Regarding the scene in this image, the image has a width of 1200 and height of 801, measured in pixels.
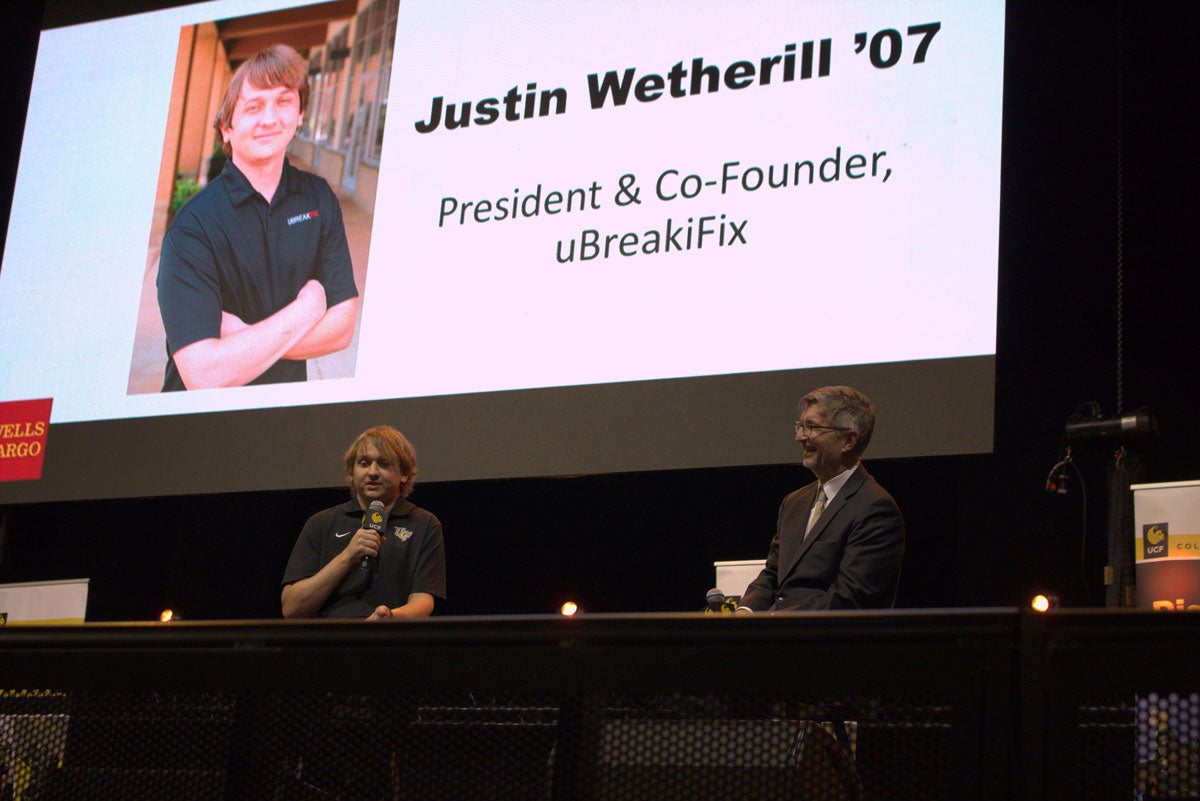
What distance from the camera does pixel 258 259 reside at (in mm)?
4621

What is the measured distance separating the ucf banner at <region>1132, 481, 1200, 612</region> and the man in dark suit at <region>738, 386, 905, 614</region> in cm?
76

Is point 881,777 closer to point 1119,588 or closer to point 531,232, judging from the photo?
point 1119,588

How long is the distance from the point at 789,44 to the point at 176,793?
10.1 ft

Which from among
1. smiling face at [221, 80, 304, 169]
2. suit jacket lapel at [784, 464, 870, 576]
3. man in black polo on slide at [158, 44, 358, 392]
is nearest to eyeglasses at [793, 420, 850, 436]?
suit jacket lapel at [784, 464, 870, 576]

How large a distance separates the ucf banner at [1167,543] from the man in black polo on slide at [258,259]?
250 cm

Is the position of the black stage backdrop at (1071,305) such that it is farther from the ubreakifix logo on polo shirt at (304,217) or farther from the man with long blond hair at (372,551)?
the ubreakifix logo on polo shirt at (304,217)

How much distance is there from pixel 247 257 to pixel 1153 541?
9.96ft

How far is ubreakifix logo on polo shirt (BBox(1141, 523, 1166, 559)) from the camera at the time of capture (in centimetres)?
320

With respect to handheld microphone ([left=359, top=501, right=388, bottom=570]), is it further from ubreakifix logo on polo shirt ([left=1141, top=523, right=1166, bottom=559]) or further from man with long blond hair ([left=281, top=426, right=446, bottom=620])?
ubreakifix logo on polo shirt ([left=1141, top=523, right=1166, bottom=559])

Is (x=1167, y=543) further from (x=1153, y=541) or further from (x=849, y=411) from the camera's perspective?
(x=849, y=411)

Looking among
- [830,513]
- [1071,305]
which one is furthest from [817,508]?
[1071,305]

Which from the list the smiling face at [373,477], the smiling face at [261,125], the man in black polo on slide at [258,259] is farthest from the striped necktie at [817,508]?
the smiling face at [261,125]

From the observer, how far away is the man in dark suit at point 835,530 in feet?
8.71

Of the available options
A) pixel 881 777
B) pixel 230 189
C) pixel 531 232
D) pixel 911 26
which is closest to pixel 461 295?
pixel 531 232
